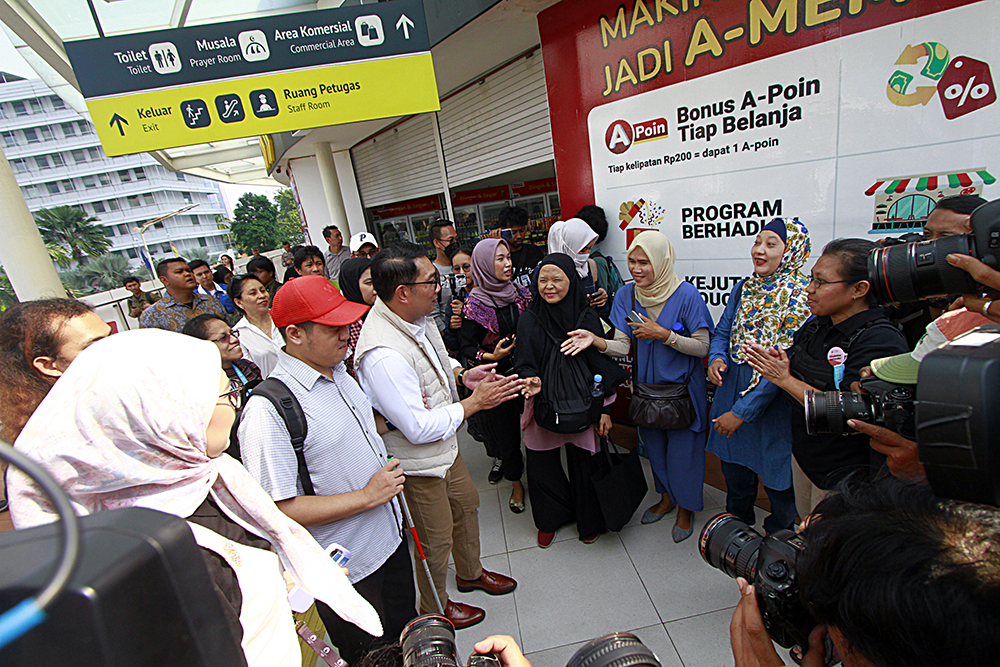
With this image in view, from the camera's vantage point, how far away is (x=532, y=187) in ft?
20.7

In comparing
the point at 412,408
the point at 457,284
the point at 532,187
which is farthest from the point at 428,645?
the point at 532,187

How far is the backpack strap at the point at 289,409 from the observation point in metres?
1.38

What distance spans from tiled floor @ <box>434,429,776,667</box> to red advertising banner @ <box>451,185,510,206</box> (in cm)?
513

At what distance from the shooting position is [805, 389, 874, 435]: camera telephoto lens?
1288 millimetres

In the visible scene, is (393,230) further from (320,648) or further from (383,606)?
(320,648)

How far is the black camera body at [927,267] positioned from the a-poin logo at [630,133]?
211cm

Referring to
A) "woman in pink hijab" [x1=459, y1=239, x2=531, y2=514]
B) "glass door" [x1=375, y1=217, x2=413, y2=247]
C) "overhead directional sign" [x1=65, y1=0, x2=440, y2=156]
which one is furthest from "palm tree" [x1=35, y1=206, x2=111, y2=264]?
"woman in pink hijab" [x1=459, y1=239, x2=531, y2=514]

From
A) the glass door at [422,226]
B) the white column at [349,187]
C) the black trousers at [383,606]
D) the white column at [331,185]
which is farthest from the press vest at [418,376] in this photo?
the white column at [349,187]

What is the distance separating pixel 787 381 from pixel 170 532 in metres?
1.92

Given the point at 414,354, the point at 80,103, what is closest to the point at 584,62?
the point at 414,354

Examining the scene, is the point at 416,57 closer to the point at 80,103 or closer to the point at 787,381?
the point at 787,381

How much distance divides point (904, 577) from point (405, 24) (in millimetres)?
3630

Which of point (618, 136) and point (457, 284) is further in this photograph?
point (457, 284)

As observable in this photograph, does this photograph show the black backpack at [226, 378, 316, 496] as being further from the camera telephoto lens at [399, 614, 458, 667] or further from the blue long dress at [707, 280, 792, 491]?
the blue long dress at [707, 280, 792, 491]
